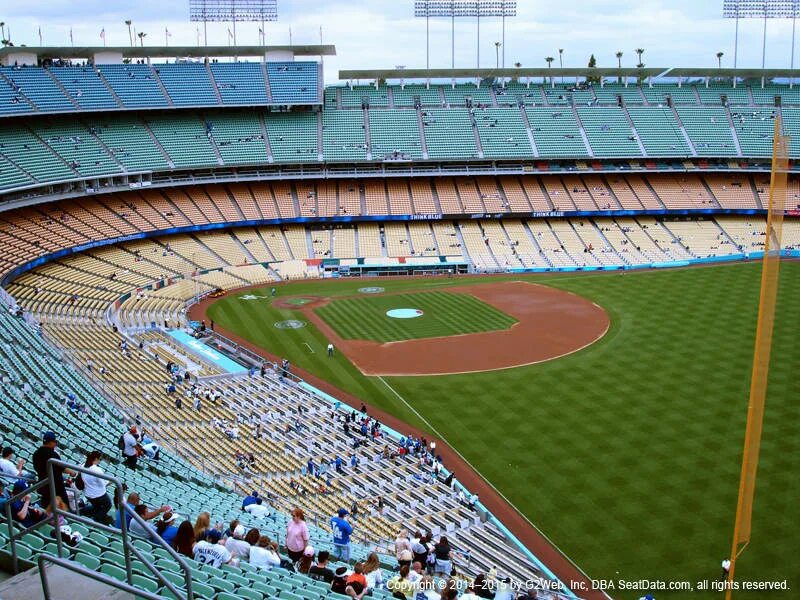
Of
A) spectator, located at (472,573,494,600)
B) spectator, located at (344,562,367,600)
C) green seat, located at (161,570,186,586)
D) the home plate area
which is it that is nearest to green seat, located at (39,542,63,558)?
green seat, located at (161,570,186,586)

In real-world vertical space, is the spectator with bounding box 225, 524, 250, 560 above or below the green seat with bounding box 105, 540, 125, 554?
above

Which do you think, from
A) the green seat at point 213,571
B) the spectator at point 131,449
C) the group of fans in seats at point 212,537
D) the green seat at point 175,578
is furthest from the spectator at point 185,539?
the spectator at point 131,449

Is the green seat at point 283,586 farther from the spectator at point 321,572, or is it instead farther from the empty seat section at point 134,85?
the empty seat section at point 134,85

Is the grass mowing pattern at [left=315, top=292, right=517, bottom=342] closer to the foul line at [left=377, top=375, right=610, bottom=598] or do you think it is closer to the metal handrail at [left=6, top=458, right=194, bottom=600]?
the foul line at [left=377, top=375, right=610, bottom=598]

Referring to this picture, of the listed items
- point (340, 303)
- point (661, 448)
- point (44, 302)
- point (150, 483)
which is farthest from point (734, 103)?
point (150, 483)

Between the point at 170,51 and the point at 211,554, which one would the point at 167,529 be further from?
the point at 170,51

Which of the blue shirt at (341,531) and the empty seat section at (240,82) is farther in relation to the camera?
the empty seat section at (240,82)
